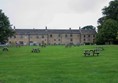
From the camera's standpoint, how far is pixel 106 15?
422 feet

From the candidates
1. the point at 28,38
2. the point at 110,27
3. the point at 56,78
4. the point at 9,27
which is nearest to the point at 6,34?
the point at 9,27

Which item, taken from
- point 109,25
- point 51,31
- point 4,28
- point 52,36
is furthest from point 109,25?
point 51,31

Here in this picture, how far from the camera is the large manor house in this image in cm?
18100

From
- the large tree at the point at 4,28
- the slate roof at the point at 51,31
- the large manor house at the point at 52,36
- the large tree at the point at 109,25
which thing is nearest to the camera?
the large tree at the point at 4,28

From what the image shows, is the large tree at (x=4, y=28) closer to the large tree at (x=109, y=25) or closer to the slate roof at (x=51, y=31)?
the large tree at (x=109, y=25)

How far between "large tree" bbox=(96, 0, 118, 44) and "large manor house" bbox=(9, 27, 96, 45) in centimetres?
5413

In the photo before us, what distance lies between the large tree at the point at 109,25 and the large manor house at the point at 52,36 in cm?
5413

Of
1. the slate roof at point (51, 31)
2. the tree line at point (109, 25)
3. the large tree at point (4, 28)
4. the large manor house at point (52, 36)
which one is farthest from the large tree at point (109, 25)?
the slate roof at point (51, 31)

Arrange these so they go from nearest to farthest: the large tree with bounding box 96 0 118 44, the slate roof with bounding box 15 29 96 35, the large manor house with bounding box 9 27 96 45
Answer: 1. the large tree with bounding box 96 0 118 44
2. the large manor house with bounding box 9 27 96 45
3. the slate roof with bounding box 15 29 96 35

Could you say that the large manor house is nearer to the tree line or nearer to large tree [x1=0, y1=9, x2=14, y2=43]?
the tree line

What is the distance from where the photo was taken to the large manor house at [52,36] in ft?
594

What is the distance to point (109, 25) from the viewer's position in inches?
4373

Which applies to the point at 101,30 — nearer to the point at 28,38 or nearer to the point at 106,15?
the point at 106,15

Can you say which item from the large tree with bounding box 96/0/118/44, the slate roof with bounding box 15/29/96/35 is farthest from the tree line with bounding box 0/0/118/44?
the slate roof with bounding box 15/29/96/35
